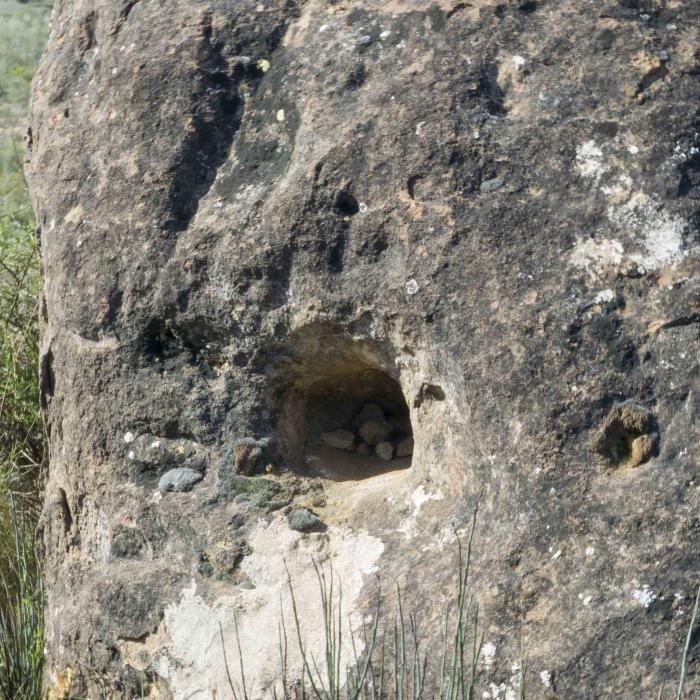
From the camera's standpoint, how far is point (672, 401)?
2.02m

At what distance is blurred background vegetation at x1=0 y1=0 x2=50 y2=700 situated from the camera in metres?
2.74

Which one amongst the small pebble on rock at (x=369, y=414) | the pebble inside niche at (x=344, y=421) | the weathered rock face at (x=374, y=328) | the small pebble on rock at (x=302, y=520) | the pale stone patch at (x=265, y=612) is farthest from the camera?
the small pebble on rock at (x=369, y=414)

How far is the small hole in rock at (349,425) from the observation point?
2.56 meters

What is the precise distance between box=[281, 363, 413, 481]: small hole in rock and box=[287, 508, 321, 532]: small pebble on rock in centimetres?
17

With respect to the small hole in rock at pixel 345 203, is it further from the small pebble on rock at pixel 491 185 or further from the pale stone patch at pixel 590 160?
the pale stone patch at pixel 590 160

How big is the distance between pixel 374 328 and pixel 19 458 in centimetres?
203

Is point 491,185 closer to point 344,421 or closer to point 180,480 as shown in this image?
point 344,421

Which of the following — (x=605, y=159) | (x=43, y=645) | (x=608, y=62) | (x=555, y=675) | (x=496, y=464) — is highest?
(x=608, y=62)

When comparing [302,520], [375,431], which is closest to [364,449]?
[375,431]

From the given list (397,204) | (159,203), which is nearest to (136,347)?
(159,203)

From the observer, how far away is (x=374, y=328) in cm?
232

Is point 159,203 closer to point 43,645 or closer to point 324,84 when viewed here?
point 324,84

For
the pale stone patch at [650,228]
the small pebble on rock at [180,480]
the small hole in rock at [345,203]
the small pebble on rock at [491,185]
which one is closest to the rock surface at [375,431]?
the small pebble on rock at [180,480]

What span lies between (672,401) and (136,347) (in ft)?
4.11
